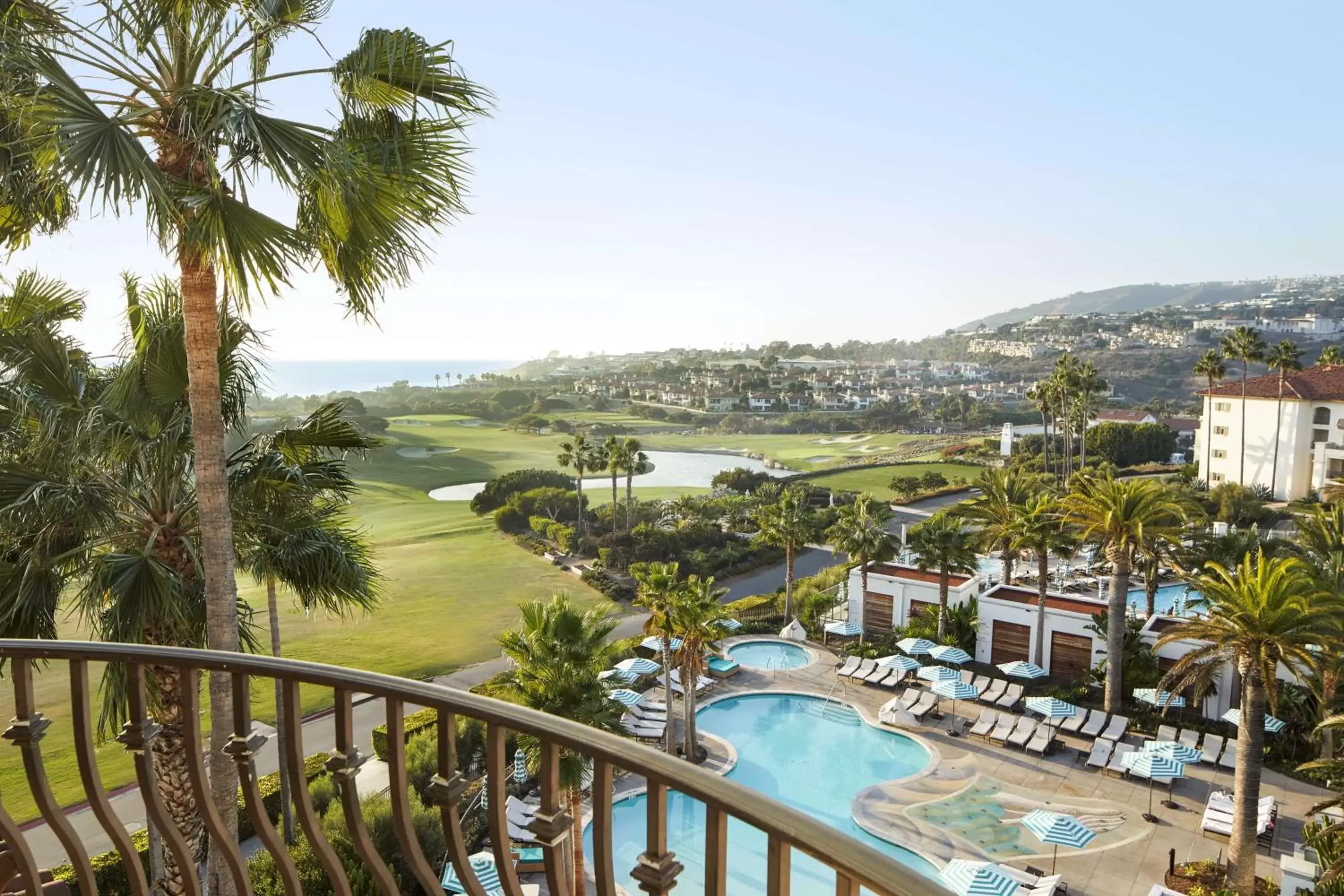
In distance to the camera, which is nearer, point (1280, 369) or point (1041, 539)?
point (1041, 539)

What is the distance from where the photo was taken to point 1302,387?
4200 centimetres

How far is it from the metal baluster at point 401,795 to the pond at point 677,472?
5319cm

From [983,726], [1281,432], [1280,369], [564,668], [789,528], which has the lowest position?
[983,726]

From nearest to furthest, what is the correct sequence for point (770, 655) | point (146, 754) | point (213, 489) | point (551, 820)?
point (551, 820) < point (146, 754) < point (213, 489) < point (770, 655)

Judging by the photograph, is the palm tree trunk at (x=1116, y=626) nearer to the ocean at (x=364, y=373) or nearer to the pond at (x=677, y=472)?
the pond at (x=677, y=472)

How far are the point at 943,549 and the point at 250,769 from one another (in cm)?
2171

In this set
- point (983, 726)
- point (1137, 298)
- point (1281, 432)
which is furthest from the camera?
point (1137, 298)

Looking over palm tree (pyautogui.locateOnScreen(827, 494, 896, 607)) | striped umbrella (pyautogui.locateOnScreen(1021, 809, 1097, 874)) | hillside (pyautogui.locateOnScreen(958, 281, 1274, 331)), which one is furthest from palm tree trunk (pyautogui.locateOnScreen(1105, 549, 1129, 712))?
hillside (pyautogui.locateOnScreen(958, 281, 1274, 331))

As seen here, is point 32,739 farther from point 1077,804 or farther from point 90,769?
point 1077,804

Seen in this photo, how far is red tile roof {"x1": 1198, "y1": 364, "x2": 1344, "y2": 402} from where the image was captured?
135 feet

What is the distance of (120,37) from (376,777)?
1467cm

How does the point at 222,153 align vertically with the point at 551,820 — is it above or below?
Result: above

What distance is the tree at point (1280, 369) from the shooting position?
4069 cm

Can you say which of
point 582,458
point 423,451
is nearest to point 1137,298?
point 423,451
